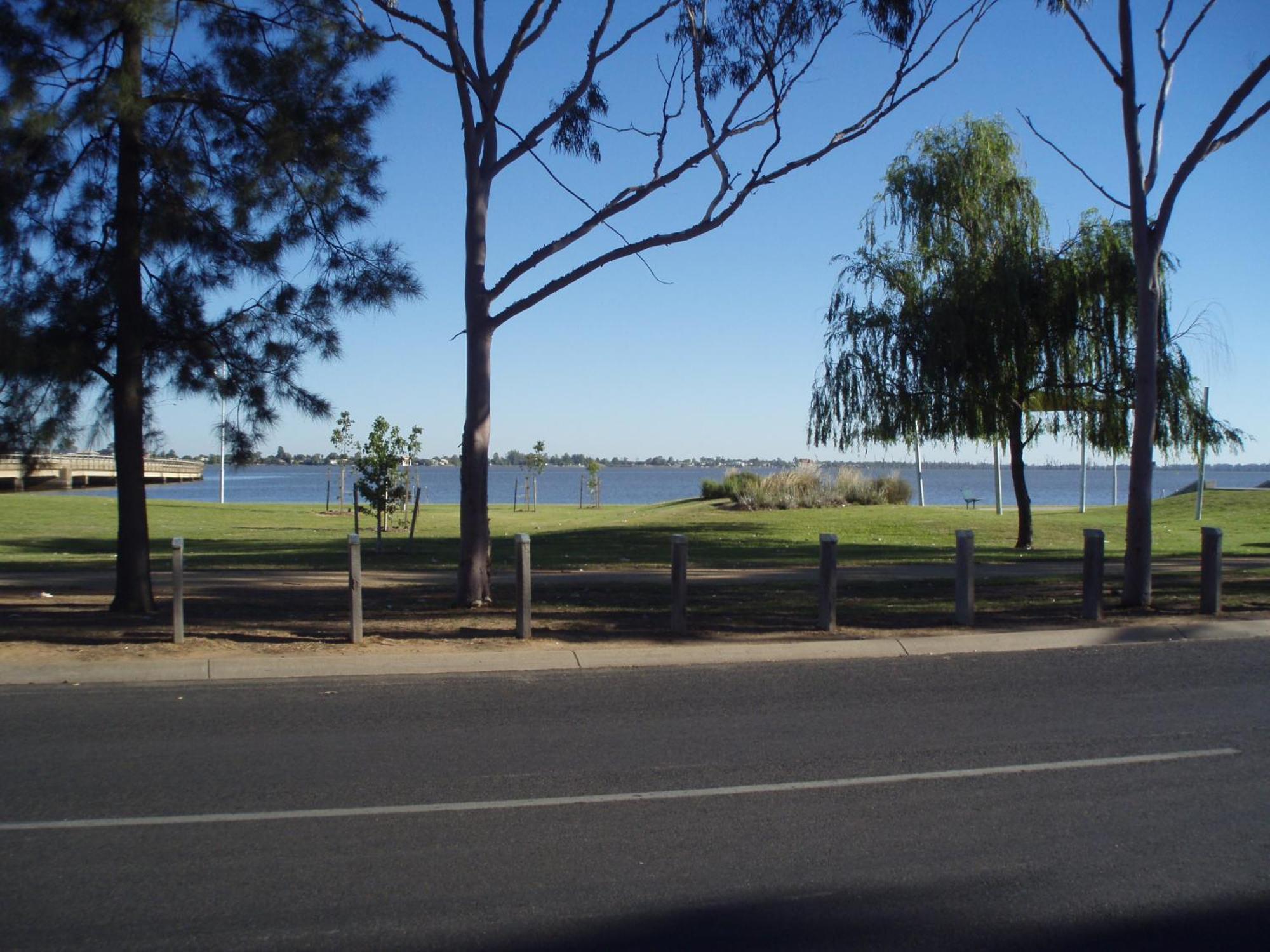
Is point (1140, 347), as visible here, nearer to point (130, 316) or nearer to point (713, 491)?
point (130, 316)

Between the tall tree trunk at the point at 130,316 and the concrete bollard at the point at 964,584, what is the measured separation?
8.48m

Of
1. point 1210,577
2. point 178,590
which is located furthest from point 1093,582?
point 178,590

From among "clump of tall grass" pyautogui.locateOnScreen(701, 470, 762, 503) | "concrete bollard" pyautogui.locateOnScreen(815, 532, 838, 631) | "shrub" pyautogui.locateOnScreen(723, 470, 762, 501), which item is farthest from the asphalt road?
"clump of tall grass" pyautogui.locateOnScreen(701, 470, 762, 503)

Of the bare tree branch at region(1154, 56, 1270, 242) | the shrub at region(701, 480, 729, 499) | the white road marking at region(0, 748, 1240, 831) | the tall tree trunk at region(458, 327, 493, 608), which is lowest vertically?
the white road marking at region(0, 748, 1240, 831)

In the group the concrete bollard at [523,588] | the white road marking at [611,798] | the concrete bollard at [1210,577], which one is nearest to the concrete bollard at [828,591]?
the concrete bollard at [523,588]

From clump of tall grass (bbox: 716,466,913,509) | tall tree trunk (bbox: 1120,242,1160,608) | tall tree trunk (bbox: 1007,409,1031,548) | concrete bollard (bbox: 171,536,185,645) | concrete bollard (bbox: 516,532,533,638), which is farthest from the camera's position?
clump of tall grass (bbox: 716,466,913,509)

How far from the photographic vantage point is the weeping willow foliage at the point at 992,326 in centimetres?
2381

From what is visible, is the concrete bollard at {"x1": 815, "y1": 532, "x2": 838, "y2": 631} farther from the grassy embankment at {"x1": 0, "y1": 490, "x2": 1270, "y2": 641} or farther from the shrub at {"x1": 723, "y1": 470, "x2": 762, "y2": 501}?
the shrub at {"x1": 723, "y1": 470, "x2": 762, "y2": 501}

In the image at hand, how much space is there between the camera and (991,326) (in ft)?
77.8

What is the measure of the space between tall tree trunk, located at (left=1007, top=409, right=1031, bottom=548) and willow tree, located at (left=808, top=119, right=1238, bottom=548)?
4 centimetres

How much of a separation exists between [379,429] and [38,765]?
67.9 ft

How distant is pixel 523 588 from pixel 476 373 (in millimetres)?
2773

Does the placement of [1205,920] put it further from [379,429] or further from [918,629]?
[379,429]

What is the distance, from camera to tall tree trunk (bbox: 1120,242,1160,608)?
13125mm
